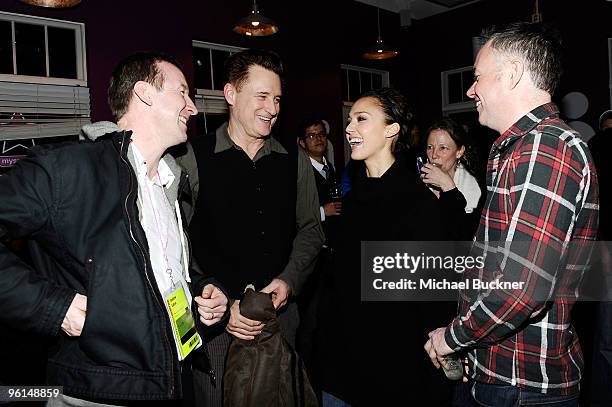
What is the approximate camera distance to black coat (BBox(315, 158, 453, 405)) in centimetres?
173

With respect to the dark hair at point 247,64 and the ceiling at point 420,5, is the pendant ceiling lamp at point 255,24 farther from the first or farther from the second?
the ceiling at point 420,5

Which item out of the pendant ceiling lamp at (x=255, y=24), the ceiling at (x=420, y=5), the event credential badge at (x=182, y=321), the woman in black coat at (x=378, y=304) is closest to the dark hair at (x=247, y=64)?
the woman in black coat at (x=378, y=304)

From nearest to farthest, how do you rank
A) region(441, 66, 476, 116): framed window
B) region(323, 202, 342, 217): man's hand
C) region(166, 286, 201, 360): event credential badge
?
region(166, 286, 201, 360): event credential badge < region(323, 202, 342, 217): man's hand < region(441, 66, 476, 116): framed window

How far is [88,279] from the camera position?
4.26 ft

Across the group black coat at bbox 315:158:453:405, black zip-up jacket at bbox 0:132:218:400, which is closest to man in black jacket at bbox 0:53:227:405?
black zip-up jacket at bbox 0:132:218:400

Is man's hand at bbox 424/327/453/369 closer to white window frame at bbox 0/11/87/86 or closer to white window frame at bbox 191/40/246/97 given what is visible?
white window frame at bbox 0/11/87/86

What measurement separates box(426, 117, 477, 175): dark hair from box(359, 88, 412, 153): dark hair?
4.85 feet

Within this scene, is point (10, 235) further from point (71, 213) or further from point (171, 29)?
point (171, 29)

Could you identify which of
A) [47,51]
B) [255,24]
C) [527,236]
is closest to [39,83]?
[47,51]

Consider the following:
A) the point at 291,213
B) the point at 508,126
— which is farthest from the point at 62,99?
the point at 508,126

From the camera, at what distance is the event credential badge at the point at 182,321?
1.46 meters

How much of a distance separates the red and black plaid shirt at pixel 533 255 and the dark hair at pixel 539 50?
0.10 metres

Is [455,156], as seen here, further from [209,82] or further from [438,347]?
[209,82]

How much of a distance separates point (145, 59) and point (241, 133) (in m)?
0.67
